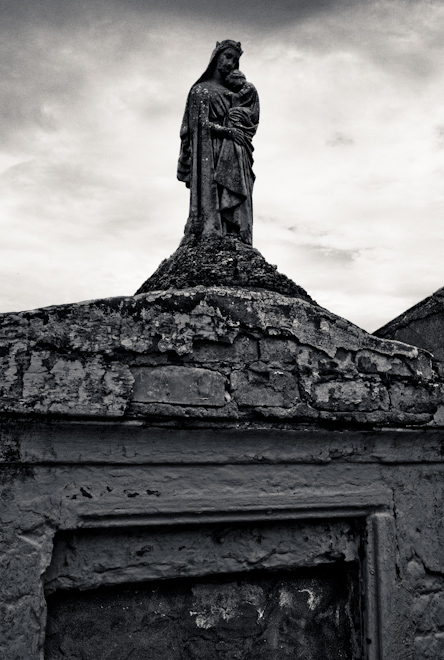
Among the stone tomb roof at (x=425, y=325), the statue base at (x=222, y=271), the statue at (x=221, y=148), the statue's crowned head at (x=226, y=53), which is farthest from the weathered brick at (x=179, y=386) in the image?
the statue's crowned head at (x=226, y=53)

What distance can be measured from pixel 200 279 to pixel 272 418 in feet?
2.90

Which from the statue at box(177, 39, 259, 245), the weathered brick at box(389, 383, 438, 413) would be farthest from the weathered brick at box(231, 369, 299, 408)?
the statue at box(177, 39, 259, 245)

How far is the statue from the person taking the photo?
3.46m

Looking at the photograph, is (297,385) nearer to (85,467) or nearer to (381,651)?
(85,467)

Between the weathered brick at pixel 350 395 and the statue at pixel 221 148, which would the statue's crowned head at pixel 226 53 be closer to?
the statue at pixel 221 148

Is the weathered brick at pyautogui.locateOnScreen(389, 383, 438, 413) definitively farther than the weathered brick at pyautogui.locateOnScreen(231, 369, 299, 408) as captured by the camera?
Yes

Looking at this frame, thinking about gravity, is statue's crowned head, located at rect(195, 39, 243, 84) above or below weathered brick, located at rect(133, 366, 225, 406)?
above

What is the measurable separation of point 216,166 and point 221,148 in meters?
0.15

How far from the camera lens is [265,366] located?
219 centimetres

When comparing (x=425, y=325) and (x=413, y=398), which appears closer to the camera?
(x=413, y=398)

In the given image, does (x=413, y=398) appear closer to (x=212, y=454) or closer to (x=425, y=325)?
(x=212, y=454)

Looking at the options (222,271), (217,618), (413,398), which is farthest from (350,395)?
(217,618)

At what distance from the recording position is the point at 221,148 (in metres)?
3.56

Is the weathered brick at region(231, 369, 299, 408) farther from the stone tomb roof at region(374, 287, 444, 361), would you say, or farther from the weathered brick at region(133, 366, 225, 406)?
the stone tomb roof at region(374, 287, 444, 361)
